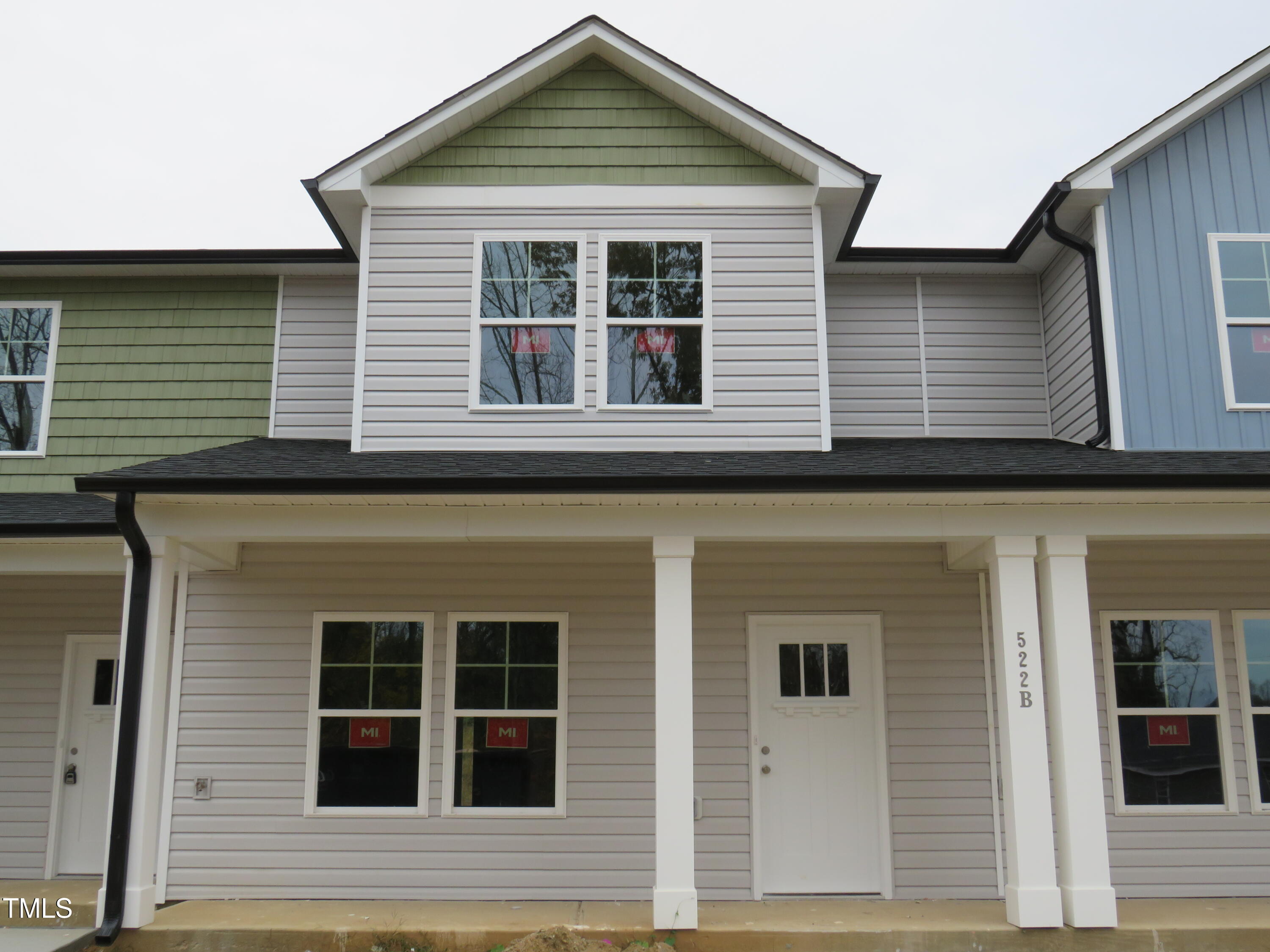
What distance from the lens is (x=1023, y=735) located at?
Result: 6.16 metres

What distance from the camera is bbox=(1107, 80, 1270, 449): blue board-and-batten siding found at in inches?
298

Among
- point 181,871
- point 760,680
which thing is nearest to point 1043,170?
point 760,680

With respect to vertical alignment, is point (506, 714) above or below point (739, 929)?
above

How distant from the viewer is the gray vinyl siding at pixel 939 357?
28.8 feet

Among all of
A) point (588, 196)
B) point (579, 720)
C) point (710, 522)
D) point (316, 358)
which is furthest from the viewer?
point (316, 358)

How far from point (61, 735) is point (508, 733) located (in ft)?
12.6

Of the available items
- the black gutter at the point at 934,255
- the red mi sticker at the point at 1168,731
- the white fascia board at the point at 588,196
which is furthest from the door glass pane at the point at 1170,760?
the white fascia board at the point at 588,196

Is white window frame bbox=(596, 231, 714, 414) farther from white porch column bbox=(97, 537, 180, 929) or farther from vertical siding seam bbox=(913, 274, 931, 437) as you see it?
white porch column bbox=(97, 537, 180, 929)

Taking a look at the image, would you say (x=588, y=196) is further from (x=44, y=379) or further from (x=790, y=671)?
(x=44, y=379)

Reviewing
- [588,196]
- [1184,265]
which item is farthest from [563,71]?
[1184,265]

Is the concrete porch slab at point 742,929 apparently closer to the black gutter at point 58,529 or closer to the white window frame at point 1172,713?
the white window frame at point 1172,713

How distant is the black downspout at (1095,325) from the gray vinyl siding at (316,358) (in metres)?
5.82

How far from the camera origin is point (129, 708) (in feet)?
20.3

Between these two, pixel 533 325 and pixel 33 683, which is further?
pixel 33 683
